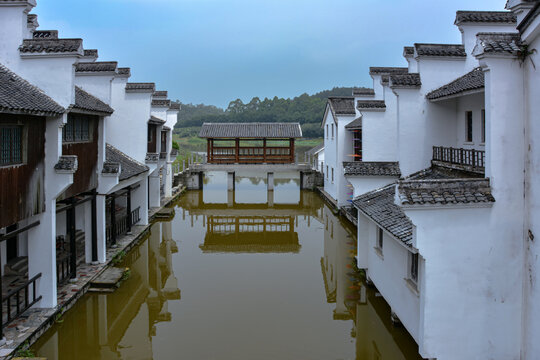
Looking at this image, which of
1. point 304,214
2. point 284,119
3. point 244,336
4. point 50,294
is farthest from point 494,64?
point 284,119

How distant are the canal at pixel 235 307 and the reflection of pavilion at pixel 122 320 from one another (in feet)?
0.07

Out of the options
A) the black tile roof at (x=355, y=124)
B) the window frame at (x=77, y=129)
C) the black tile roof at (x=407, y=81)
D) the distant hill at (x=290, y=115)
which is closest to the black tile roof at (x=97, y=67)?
the window frame at (x=77, y=129)

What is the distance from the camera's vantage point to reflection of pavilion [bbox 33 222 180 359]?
8.73 meters

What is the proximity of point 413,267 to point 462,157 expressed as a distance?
2744mm

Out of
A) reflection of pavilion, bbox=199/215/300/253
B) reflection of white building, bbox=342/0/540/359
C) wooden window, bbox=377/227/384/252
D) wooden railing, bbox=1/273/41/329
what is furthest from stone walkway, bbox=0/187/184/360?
wooden window, bbox=377/227/384/252

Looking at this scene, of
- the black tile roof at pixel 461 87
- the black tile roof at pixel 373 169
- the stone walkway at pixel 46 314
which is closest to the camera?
the stone walkway at pixel 46 314

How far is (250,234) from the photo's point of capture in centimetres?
1953

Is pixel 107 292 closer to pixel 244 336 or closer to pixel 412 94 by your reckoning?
pixel 244 336

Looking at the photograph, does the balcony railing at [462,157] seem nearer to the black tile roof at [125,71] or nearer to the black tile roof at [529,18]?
the black tile roof at [529,18]

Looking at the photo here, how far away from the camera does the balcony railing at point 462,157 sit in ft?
29.8

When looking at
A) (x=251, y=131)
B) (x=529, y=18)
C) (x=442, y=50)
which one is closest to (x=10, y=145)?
(x=529, y=18)

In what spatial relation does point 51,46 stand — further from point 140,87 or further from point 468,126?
point 468,126

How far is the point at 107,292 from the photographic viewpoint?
38.2 ft

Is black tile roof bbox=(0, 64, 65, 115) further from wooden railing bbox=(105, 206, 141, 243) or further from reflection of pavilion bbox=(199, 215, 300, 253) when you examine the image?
reflection of pavilion bbox=(199, 215, 300, 253)
